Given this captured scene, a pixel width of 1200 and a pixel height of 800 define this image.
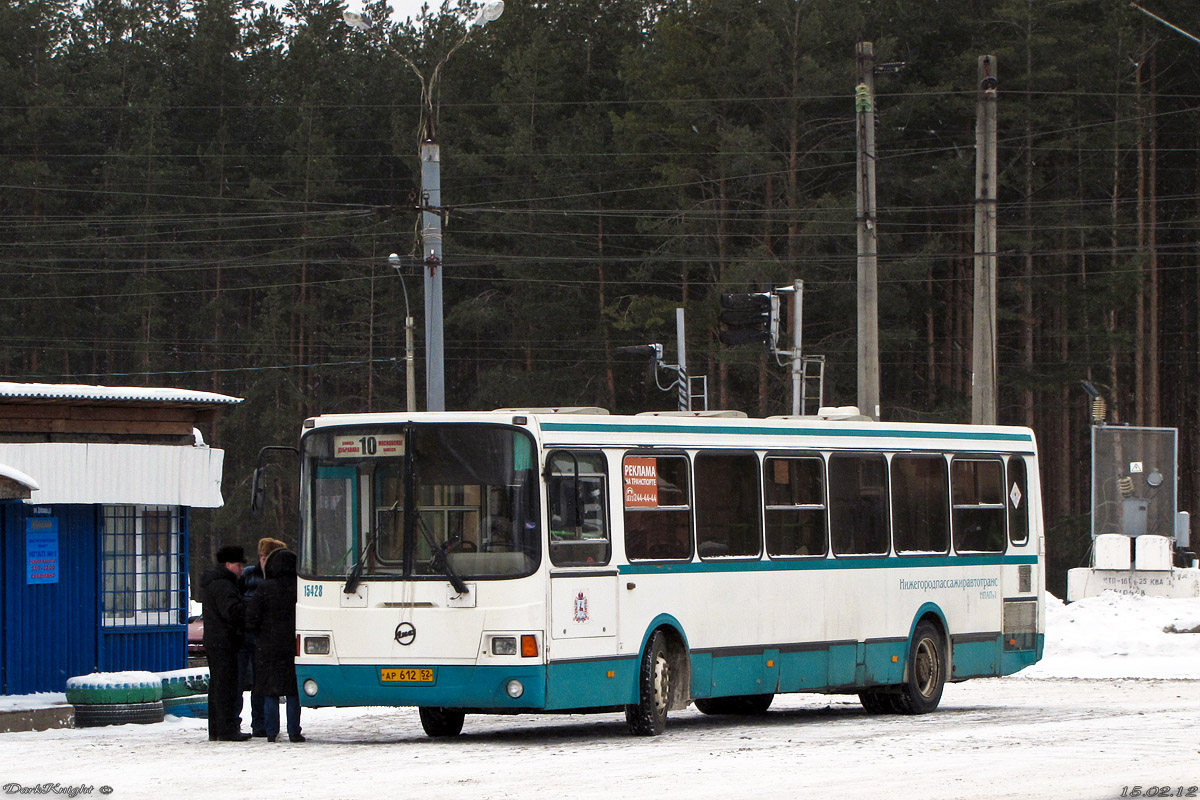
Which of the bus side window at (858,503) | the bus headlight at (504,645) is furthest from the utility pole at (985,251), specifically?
the bus headlight at (504,645)

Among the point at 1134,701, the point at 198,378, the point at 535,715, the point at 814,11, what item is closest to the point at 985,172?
the point at 1134,701

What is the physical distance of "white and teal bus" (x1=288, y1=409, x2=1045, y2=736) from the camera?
14586 millimetres

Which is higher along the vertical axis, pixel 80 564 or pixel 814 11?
pixel 814 11

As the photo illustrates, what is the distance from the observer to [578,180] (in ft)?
199

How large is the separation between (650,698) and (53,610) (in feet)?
19.1

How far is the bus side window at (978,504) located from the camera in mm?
18859

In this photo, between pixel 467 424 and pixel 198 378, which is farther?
pixel 198 378

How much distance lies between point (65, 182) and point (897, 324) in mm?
28550

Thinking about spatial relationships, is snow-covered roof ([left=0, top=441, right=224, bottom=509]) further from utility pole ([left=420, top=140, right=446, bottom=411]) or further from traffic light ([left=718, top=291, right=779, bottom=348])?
traffic light ([left=718, top=291, right=779, bottom=348])

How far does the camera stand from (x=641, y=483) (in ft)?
51.0

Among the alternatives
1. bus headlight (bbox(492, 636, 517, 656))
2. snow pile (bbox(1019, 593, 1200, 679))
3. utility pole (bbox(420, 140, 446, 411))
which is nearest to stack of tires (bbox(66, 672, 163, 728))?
bus headlight (bbox(492, 636, 517, 656))

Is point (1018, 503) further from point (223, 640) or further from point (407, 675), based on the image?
point (223, 640)

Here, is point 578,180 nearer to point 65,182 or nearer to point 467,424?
point 65,182

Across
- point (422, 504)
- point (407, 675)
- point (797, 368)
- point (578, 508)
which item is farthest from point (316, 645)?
point (797, 368)
